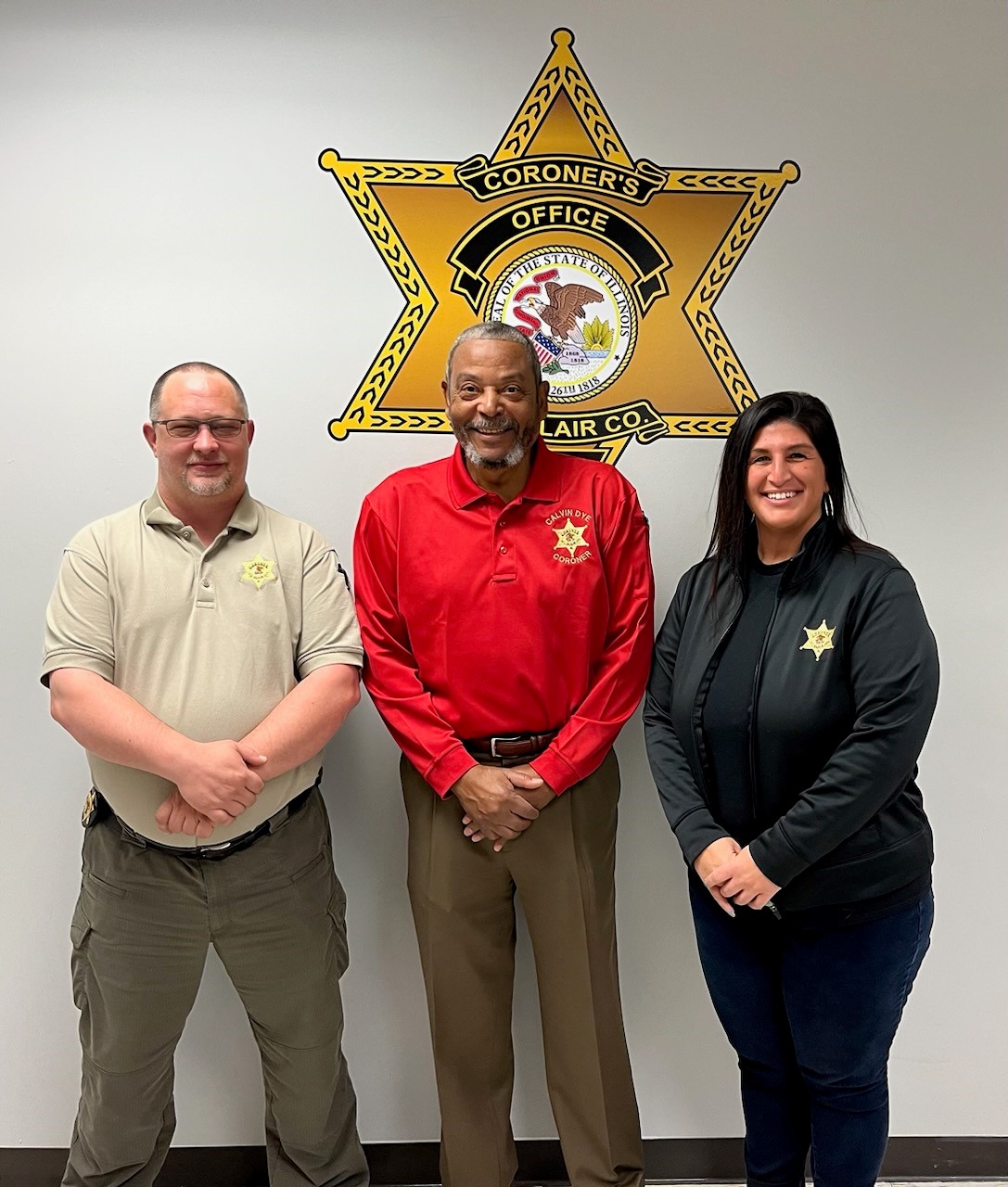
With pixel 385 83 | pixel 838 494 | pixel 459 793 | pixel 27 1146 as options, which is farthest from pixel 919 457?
pixel 27 1146

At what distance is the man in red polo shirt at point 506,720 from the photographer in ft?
6.82

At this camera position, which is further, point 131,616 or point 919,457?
point 919,457

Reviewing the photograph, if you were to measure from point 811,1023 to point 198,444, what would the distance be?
164 centimetres

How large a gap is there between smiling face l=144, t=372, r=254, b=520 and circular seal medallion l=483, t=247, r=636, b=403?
0.76 meters

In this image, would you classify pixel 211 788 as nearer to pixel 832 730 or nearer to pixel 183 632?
pixel 183 632

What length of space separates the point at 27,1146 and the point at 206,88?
106 inches

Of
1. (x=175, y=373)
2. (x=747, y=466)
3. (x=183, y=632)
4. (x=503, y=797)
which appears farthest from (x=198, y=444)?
(x=747, y=466)

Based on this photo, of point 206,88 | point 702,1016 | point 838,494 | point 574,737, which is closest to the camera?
point 838,494

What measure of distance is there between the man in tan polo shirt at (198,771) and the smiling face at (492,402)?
1.32ft

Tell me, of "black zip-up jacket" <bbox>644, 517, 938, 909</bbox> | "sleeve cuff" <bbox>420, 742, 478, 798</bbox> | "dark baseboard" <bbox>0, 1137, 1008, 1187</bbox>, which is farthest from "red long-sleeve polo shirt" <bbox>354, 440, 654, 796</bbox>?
"dark baseboard" <bbox>0, 1137, 1008, 1187</bbox>

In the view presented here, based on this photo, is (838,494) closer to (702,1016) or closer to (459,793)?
(459,793)

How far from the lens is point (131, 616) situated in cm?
196

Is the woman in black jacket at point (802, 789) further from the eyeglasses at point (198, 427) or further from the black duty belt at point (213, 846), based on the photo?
the eyeglasses at point (198, 427)

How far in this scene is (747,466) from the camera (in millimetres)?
1921
